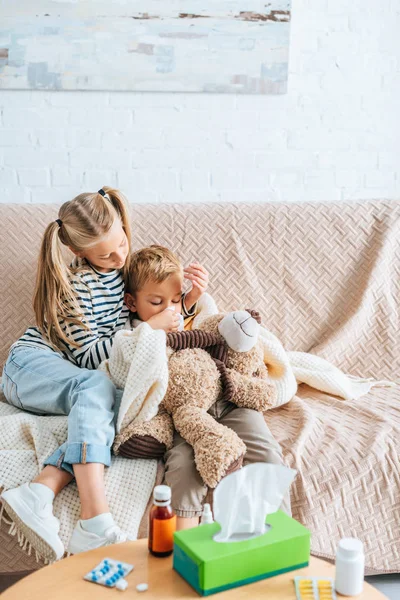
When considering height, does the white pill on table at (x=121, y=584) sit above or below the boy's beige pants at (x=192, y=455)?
above

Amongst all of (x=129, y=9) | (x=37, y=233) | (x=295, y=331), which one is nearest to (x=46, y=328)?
(x=37, y=233)

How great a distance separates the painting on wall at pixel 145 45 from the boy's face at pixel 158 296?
95 cm

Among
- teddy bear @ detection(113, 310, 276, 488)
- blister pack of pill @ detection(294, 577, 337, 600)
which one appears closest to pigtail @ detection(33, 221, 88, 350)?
teddy bear @ detection(113, 310, 276, 488)

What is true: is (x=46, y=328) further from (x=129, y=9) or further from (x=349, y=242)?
(x=129, y=9)

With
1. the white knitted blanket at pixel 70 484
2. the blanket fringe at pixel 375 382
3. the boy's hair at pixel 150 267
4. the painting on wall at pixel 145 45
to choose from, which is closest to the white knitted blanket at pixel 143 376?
the white knitted blanket at pixel 70 484

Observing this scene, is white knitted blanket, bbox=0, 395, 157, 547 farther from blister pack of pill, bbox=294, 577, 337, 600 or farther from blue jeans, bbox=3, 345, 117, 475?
blister pack of pill, bbox=294, 577, 337, 600

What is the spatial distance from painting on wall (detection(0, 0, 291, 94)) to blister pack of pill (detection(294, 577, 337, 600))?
6.05 ft

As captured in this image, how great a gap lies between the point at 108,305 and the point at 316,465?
66 centimetres

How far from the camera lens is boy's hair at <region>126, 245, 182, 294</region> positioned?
1.77m

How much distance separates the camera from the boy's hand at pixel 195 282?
183cm

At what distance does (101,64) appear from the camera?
2.38 meters

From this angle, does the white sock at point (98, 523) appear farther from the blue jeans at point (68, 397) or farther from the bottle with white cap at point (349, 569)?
the bottle with white cap at point (349, 569)

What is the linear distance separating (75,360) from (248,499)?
83 centimetres

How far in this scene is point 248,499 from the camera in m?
1.05
